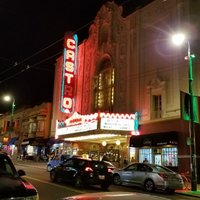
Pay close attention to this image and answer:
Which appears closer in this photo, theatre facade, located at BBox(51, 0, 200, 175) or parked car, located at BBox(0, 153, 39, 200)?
parked car, located at BBox(0, 153, 39, 200)

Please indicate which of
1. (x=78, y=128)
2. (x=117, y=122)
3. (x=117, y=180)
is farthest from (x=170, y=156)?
(x=78, y=128)

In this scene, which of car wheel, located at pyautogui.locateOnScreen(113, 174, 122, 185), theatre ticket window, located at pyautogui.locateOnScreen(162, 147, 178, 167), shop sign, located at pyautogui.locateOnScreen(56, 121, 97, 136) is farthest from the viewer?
shop sign, located at pyautogui.locateOnScreen(56, 121, 97, 136)

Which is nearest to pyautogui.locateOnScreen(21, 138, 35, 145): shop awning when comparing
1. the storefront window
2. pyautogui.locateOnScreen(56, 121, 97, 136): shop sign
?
pyautogui.locateOnScreen(56, 121, 97, 136): shop sign

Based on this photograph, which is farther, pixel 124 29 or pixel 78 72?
pixel 78 72

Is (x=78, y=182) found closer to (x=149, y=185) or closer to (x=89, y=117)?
(x=149, y=185)

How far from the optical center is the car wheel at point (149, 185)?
720 inches

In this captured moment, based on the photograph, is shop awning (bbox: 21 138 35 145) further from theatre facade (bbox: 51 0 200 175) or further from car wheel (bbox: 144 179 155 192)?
car wheel (bbox: 144 179 155 192)

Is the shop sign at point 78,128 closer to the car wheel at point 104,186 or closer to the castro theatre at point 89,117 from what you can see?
the castro theatre at point 89,117

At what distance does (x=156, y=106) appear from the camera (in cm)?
2848

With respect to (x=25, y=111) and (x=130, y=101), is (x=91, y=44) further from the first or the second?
(x=25, y=111)

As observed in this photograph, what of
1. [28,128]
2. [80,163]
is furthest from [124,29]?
[28,128]

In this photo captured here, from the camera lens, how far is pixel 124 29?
33344mm

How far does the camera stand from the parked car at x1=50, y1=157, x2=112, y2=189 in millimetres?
17498

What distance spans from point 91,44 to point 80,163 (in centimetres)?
2208
